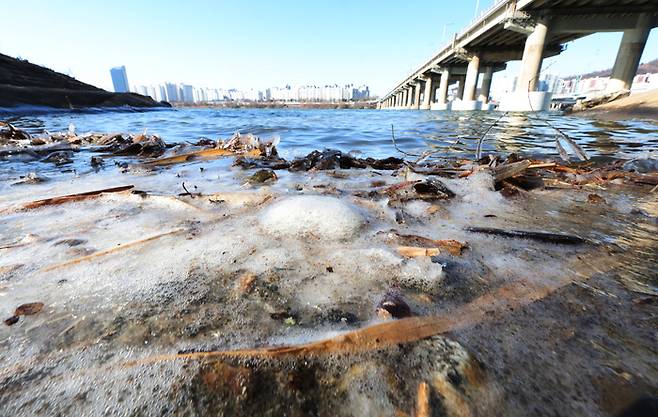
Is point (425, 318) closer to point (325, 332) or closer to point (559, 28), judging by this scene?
point (325, 332)

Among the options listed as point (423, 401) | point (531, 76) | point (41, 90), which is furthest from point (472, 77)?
point (41, 90)

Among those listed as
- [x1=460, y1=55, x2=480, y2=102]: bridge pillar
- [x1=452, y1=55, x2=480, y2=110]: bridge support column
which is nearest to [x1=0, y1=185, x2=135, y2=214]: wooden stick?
[x1=452, y1=55, x2=480, y2=110]: bridge support column

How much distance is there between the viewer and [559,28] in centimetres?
1995

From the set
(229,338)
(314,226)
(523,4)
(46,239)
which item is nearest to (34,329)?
(229,338)

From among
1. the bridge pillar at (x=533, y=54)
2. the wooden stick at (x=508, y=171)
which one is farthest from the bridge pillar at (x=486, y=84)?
the wooden stick at (x=508, y=171)

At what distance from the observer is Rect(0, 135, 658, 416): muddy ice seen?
62 cm

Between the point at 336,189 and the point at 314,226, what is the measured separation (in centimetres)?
85

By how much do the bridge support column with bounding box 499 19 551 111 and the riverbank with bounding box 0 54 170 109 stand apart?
31555 millimetres

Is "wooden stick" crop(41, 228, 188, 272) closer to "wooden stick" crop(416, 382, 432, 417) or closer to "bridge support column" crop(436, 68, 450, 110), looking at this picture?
"wooden stick" crop(416, 382, 432, 417)

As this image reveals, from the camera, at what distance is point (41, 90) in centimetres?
2169

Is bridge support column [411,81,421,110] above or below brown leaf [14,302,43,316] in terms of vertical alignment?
above

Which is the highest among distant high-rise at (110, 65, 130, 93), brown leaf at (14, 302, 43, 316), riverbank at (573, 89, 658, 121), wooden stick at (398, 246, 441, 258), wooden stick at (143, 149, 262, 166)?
distant high-rise at (110, 65, 130, 93)

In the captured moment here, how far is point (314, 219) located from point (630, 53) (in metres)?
28.7

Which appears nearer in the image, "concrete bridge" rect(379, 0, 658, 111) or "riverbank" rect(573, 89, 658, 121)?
"riverbank" rect(573, 89, 658, 121)
